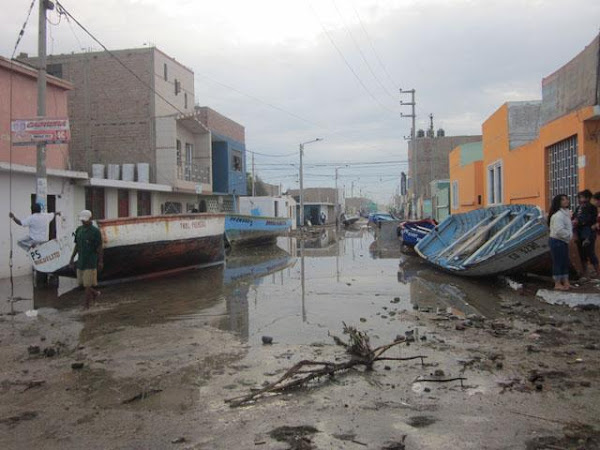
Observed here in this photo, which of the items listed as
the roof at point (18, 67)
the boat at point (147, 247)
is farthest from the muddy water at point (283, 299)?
the roof at point (18, 67)

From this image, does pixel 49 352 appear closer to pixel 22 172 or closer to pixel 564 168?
pixel 22 172

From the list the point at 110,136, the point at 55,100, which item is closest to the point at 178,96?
the point at 110,136

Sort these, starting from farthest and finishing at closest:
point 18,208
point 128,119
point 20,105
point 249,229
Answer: point 128,119 < point 249,229 < point 20,105 < point 18,208

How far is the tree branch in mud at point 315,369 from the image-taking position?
4645mm

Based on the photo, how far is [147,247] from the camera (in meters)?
→ 13.3

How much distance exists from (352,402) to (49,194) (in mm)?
14233

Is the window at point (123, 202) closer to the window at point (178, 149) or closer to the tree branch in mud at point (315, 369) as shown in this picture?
the window at point (178, 149)

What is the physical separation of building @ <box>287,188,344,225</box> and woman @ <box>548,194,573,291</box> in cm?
5697

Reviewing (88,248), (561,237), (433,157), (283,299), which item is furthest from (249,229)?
(433,157)

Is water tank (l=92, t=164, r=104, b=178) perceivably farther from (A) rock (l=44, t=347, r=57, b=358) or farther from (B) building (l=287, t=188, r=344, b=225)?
(B) building (l=287, t=188, r=344, b=225)

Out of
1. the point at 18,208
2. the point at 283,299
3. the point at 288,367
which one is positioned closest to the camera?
the point at 288,367

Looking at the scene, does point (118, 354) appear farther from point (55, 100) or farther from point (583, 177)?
point (55, 100)

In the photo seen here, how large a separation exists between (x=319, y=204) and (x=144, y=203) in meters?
48.4

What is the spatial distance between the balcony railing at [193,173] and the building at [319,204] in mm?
36002
